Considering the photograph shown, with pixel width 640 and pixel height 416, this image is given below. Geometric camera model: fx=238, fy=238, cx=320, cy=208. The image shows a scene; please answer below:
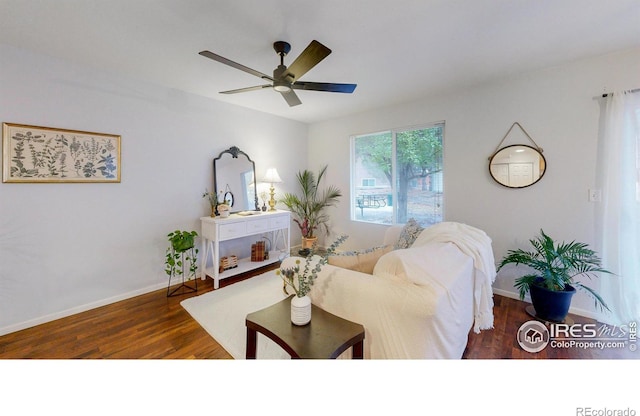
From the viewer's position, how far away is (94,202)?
7.93 ft

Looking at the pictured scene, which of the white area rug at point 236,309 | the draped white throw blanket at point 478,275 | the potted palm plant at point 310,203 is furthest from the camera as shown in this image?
the potted palm plant at point 310,203

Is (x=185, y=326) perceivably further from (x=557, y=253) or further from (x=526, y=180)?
(x=526, y=180)

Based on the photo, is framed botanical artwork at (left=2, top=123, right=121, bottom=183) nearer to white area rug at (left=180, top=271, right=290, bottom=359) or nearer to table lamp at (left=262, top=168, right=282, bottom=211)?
white area rug at (left=180, top=271, right=290, bottom=359)

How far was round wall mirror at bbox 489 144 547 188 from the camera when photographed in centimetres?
248

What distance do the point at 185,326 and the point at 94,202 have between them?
1.59 m

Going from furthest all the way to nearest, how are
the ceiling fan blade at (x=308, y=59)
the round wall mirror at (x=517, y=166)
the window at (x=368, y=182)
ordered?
1. the window at (x=368, y=182)
2. the round wall mirror at (x=517, y=166)
3. the ceiling fan blade at (x=308, y=59)

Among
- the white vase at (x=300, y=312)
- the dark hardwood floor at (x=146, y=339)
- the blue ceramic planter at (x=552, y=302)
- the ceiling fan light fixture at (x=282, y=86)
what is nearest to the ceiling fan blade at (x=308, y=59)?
the ceiling fan light fixture at (x=282, y=86)

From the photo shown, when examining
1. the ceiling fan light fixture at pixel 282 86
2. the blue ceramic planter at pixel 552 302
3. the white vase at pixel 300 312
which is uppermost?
the ceiling fan light fixture at pixel 282 86

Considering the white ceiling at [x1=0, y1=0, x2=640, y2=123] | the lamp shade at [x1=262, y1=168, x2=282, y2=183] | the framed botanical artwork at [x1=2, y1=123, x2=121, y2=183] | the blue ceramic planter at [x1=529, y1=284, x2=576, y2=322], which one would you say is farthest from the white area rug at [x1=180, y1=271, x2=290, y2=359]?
the white ceiling at [x1=0, y1=0, x2=640, y2=123]

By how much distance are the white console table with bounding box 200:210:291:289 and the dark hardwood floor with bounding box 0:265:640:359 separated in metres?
0.71

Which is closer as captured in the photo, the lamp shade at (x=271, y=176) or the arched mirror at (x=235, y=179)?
the arched mirror at (x=235, y=179)

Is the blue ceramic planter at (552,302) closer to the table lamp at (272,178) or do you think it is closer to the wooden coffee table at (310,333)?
the wooden coffee table at (310,333)

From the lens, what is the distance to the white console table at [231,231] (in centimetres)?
291

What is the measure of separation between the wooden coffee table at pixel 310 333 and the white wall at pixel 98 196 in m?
2.17
